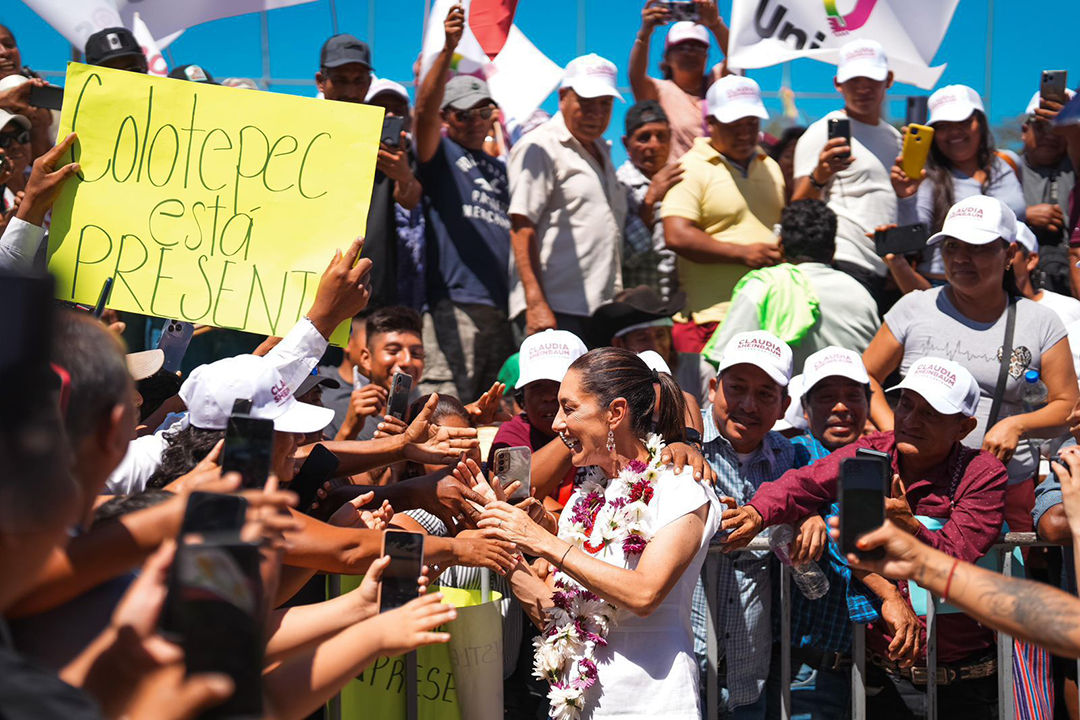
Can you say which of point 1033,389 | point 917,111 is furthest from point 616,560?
point 917,111

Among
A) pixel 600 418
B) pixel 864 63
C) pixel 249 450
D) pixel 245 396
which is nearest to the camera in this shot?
pixel 249 450

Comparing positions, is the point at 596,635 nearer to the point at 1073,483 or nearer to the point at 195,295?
the point at 1073,483

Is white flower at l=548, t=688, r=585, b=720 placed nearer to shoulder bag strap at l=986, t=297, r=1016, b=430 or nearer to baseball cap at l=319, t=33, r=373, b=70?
shoulder bag strap at l=986, t=297, r=1016, b=430

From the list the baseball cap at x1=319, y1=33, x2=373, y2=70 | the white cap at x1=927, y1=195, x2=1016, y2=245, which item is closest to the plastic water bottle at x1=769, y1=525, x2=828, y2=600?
the white cap at x1=927, y1=195, x2=1016, y2=245

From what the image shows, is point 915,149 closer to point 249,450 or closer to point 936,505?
point 936,505

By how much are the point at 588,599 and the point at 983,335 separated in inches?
104

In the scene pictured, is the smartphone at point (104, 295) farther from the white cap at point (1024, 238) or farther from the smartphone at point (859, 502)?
the white cap at point (1024, 238)

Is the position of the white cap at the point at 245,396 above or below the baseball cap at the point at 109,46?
below

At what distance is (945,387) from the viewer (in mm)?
4473

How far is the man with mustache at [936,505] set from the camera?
14.0 ft

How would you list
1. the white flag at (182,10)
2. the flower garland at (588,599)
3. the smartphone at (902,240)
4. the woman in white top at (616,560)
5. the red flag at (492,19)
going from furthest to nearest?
the red flag at (492,19) → the smartphone at (902,240) → the white flag at (182,10) → the flower garland at (588,599) → the woman in white top at (616,560)

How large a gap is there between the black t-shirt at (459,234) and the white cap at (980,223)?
2.46 metres

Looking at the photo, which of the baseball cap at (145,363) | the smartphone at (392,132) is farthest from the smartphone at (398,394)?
the smartphone at (392,132)

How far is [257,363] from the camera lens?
3.75 meters
